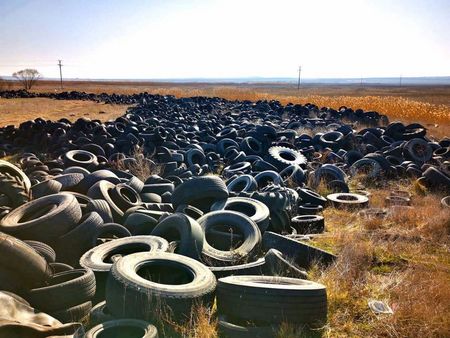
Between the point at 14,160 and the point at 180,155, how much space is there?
224 inches

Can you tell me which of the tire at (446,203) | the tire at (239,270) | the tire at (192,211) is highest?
the tire at (192,211)

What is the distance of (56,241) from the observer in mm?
5562

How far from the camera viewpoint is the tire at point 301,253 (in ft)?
19.2

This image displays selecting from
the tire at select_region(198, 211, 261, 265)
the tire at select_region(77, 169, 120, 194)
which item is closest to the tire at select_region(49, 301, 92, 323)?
the tire at select_region(198, 211, 261, 265)

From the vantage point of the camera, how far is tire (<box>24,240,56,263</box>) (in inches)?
195

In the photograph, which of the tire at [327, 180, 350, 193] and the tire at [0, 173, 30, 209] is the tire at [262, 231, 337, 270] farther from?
the tire at [327, 180, 350, 193]

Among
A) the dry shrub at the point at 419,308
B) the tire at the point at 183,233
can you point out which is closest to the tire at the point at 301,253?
the dry shrub at the point at 419,308

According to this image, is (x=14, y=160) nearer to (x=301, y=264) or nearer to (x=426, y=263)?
(x=301, y=264)

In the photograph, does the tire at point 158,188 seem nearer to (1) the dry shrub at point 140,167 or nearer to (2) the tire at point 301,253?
(1) the dry shrub at point 140,167

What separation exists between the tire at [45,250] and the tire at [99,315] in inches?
38.1

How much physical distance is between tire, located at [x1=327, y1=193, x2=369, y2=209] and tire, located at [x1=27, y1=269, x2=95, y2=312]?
619cm

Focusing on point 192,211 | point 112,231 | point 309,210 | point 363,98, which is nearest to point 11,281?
point 112,231

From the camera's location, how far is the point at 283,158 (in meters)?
13.4

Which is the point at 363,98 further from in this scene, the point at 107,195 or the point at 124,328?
the point at 124,328
